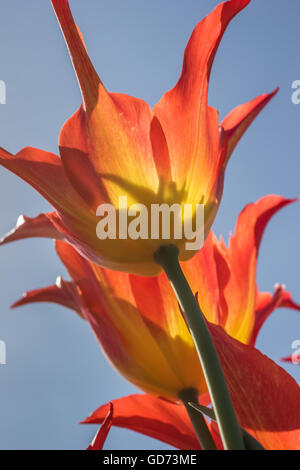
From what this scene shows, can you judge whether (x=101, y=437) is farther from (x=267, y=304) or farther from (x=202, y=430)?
(x=267, y=304)

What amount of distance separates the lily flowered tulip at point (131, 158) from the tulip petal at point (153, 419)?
8cm

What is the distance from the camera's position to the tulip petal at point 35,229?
0.29 meters

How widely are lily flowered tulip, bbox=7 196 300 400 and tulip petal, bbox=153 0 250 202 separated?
69 mm

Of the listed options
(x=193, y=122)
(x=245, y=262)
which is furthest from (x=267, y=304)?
(x=193, y=122)

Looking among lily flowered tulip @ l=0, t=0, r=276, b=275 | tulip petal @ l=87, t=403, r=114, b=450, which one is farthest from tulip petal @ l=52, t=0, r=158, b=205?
tulip petal @ l=87, t=403, r=114, b=450

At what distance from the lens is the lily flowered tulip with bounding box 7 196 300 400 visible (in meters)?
0.31

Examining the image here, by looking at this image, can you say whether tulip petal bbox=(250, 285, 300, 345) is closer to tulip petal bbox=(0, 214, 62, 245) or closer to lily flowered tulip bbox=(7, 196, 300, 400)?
lily flowered tulip bbox=(7, 196, 300, 400)

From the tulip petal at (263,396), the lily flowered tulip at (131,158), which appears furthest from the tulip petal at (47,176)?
the tulip petal at (263,396)

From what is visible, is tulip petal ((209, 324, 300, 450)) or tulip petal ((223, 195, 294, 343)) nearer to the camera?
tulip petal ((209, 324, 300, 450))

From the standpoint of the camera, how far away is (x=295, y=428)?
0.21 metres

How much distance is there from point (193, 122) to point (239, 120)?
3 cm

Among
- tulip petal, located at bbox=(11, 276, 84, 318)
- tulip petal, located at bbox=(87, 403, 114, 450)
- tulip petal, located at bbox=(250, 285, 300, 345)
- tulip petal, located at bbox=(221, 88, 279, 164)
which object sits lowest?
tulip petal, located at bbox=(87, 403, 114, 450)

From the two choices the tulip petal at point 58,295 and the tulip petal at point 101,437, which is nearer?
the tulip petal at point 101,437

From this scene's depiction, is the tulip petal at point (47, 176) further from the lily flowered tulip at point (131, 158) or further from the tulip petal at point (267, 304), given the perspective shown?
the tulip petal at point (267, 304)
